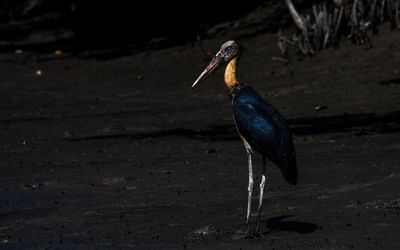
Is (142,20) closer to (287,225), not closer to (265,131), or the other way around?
(287,225)

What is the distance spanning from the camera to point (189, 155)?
16156 millimetres

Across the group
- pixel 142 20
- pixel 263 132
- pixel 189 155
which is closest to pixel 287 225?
pixel 263 132

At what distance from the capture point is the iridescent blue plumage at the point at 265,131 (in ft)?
29.7

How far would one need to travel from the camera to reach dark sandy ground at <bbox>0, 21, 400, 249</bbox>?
32.6 ft

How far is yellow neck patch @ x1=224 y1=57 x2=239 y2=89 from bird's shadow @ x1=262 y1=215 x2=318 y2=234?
1.57 meters

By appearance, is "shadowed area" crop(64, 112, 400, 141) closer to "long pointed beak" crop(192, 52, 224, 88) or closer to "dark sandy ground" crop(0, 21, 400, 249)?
"dark sandy ground" crop(0, 21, 400, 249)

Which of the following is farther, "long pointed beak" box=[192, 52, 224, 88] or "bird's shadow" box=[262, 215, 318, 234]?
"long pointed beak" box=[192, 52, 224, 88]

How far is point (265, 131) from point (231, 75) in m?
1.00

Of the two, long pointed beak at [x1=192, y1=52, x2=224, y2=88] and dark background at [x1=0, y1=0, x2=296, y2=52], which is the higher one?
long pointed beak at [x1=192, y1=52, x2=224, y2=88]

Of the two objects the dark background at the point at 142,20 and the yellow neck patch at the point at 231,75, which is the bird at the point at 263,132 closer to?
the yellow neck patch at the point at 231,75

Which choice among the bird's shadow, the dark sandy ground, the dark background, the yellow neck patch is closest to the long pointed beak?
the yellow neck patch

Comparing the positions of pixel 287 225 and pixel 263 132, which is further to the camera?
pixel 287 225

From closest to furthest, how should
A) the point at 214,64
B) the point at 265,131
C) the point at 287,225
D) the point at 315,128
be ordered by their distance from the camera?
the point at 265,131
the point at 287,225
the point at 214,64
the point at 315,128

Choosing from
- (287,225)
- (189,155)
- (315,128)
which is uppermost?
(287,225)
